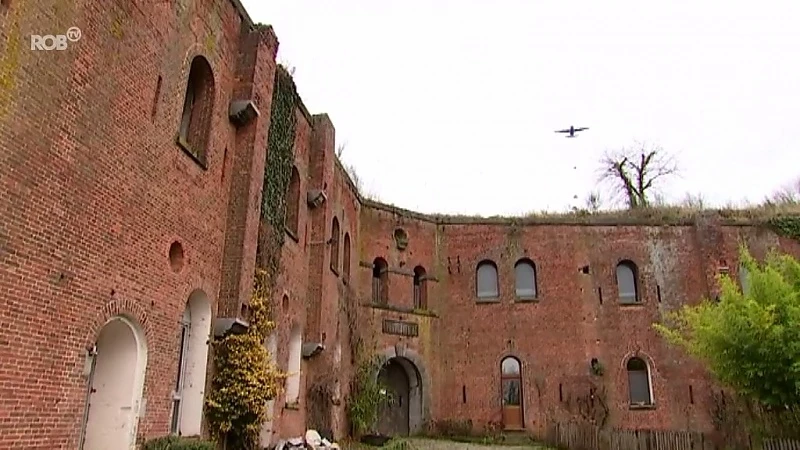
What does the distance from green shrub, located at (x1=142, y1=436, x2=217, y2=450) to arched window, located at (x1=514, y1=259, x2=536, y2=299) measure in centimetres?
1644

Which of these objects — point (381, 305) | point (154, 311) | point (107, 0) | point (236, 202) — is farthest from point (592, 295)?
point (107, 0)

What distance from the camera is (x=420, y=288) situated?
24344mm

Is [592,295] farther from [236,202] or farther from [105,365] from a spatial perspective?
[105,365]

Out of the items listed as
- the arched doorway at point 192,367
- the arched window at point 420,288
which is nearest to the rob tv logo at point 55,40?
the arched doorway at point 192,367

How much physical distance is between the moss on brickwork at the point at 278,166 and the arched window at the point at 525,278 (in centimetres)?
1197

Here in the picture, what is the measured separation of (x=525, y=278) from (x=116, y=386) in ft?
58.3

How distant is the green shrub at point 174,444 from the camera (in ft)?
30.0

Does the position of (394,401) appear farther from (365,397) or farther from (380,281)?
(380,281)

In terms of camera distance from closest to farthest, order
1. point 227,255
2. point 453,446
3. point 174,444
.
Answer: point 174,444 → point 227,255 → point 453,446

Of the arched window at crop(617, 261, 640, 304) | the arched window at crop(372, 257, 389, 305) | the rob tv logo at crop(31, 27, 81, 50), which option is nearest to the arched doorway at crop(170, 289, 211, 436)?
the rob tv logo at crop(31, 27, 81, 50)

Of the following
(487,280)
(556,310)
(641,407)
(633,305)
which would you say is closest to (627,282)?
(633,305)

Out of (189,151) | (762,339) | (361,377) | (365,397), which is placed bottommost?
(365,397)

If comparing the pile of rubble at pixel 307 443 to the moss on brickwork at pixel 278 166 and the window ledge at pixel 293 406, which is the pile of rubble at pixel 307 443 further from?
the moss on brickwork at pixel 278 166

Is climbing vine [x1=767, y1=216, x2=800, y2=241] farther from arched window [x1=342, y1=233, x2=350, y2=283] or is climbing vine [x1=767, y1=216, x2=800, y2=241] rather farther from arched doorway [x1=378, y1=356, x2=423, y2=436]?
arched window [x1=342, y1=233, x2=350, y2=283]
